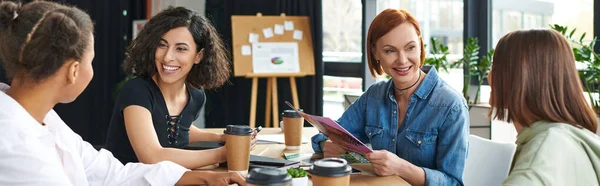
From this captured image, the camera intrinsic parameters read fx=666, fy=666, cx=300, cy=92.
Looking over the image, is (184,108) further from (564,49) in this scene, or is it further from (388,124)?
(564,49)

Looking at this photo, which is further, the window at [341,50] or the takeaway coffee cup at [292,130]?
the window at [341,50]

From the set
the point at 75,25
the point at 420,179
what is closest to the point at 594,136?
the point at 420,179

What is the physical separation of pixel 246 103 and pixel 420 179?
14.8 feet

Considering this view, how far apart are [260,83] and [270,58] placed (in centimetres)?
75

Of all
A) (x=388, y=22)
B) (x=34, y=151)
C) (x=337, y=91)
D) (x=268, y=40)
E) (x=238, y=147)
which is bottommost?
(x=337, y=91)

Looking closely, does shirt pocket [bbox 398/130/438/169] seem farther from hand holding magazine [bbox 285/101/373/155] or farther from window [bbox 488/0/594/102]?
window [bbox 488/0/594/102]

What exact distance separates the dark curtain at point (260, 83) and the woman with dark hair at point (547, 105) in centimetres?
417

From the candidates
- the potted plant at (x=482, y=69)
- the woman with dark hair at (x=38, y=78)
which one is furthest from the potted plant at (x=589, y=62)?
the woman with dark hair at (x=38, y=78)

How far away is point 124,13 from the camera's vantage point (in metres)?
6.95

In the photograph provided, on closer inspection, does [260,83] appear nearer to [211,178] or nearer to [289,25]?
[289,25]

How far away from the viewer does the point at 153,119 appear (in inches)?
90.9

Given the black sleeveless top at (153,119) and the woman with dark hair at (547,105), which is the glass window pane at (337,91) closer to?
the black sleeveless top at (153,119)

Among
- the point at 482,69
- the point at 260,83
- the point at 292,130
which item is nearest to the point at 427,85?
the point at 292,130

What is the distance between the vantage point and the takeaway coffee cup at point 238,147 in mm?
1931
